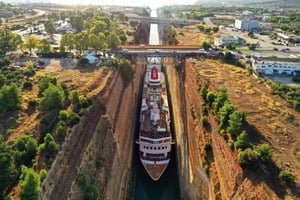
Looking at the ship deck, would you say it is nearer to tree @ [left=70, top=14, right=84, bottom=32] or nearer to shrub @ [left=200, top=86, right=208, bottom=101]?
shrub @ [left=200, top=86, right=208, bottom=101]

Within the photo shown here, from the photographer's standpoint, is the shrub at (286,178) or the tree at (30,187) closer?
the tree at (30,187)

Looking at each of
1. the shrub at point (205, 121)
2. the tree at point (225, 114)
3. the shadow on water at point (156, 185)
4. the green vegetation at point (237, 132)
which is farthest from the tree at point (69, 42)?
the tree at point (225, 114)

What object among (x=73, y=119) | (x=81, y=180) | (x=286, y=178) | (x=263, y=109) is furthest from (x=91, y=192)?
(x=263, y=109)

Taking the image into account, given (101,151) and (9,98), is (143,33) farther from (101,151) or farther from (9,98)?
(9,98)

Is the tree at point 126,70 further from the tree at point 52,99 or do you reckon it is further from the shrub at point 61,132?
the shrub at point 61,132

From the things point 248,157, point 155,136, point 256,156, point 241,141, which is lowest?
point 155,136

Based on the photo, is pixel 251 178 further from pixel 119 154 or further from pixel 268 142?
pixel 119 154

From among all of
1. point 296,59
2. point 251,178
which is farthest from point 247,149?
point 296,59
